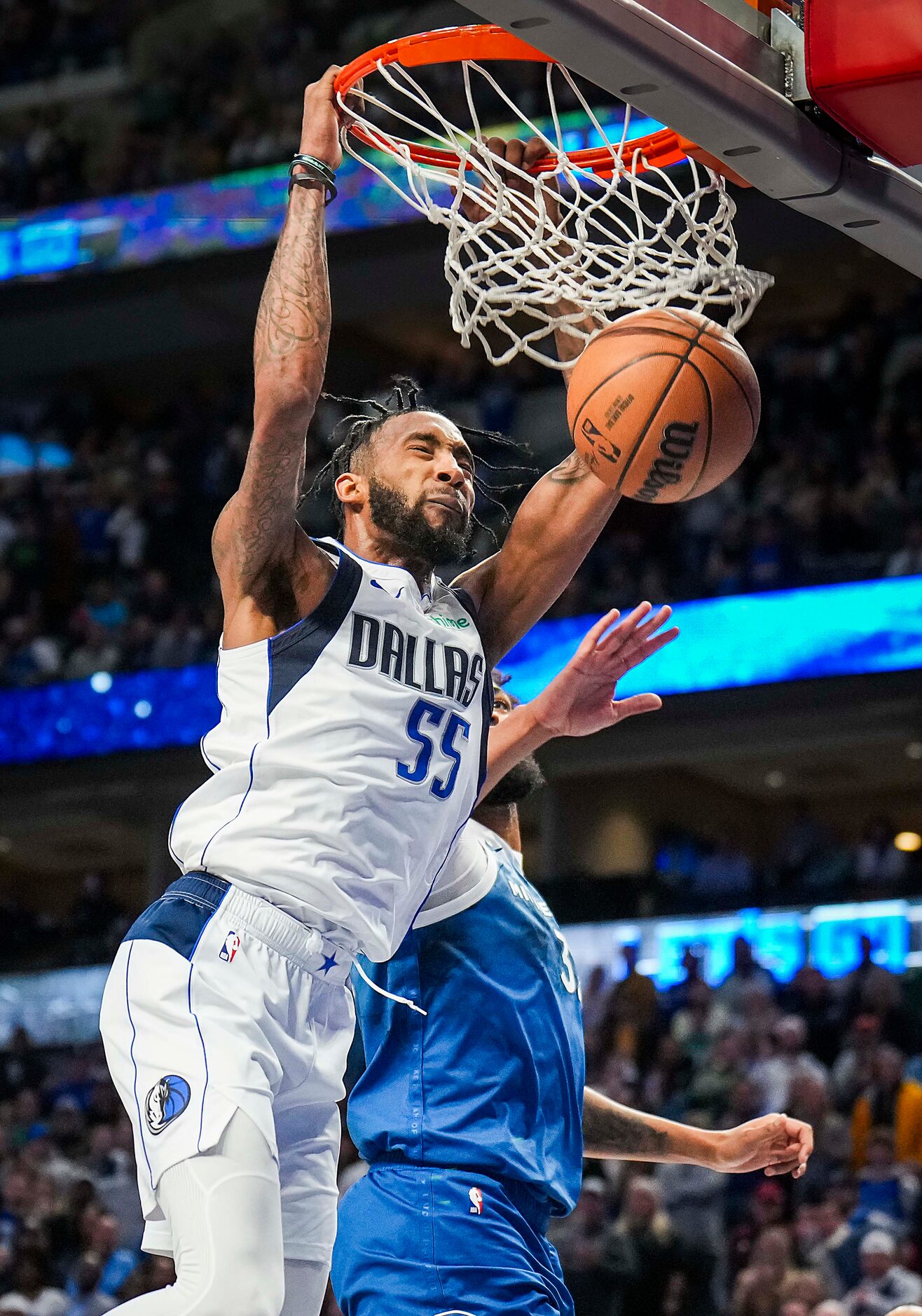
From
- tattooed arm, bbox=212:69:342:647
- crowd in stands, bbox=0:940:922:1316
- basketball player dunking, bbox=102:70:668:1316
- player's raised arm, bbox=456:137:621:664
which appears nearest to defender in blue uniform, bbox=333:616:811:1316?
player's raised arm, bbox=456:137:621:664

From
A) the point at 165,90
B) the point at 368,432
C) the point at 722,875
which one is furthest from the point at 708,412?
the point at 165,90

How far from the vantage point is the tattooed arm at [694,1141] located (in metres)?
3.97

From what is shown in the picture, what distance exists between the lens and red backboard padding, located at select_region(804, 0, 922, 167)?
2.94 metres

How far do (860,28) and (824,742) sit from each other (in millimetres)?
10113

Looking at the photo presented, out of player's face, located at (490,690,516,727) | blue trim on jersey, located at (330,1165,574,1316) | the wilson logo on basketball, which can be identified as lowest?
blue trim on jersey, located at (330,1165,574,1316)

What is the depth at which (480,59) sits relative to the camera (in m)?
3.71

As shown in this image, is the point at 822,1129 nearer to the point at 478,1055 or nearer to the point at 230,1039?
the point at 478,1055

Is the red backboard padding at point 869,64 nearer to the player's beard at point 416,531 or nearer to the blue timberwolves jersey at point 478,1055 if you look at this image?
the player's beard at point 416,531

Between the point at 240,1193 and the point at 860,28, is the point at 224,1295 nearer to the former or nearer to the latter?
the point at 240,1193

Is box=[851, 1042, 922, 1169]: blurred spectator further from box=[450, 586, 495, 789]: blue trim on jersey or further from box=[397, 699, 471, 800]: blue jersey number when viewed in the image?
box=[397, 699, 471, 800]: blue jersey number

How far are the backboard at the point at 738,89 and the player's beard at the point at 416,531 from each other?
942mm

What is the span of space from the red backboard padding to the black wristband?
0.93 m

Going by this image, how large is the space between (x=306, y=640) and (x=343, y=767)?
27 centimetres

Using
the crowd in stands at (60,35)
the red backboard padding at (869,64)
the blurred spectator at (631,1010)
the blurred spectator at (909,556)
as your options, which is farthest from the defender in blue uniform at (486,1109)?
the crowd in stands at (60,35)
